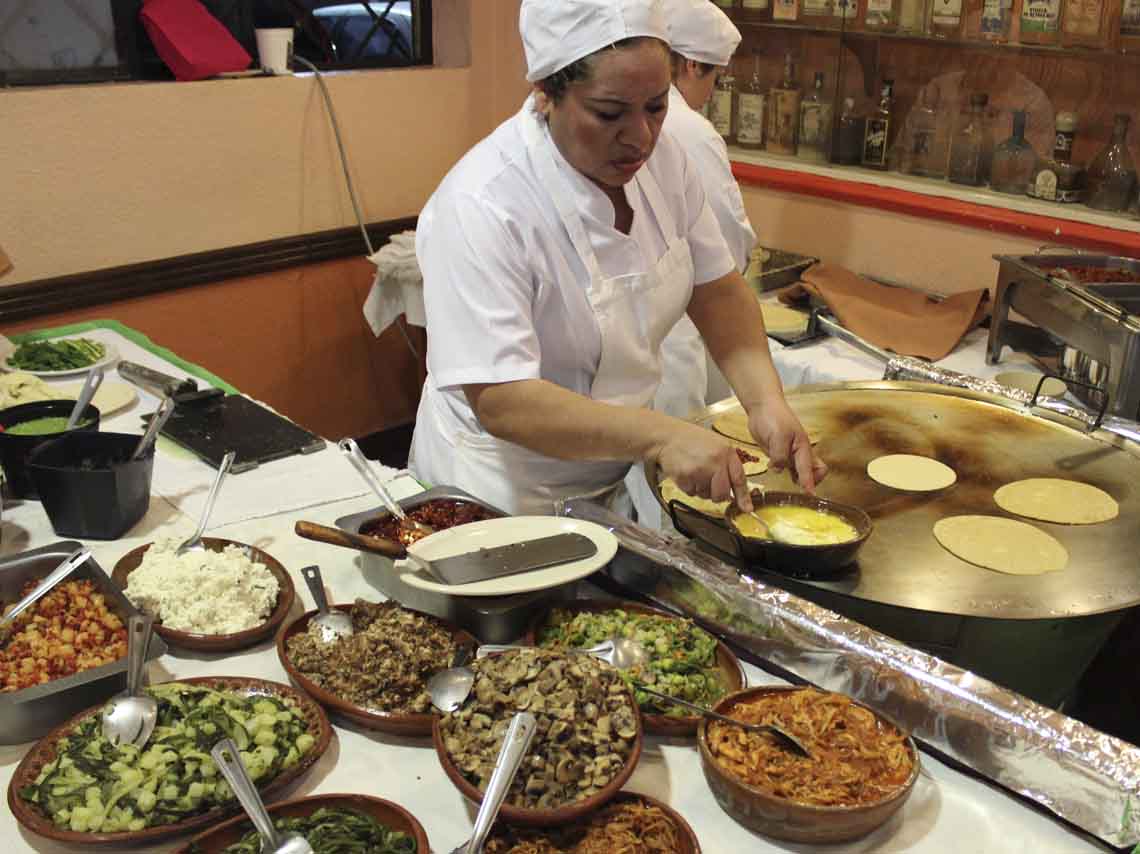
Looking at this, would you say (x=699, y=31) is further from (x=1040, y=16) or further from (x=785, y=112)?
(x=785, y=112)

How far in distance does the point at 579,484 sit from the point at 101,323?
1708mm

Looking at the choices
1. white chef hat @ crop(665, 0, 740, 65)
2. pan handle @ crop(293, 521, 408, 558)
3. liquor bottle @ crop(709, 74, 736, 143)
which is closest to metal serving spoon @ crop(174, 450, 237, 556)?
pan handle @ crop(293, 521, 408, 558)

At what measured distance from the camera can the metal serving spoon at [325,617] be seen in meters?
1.54

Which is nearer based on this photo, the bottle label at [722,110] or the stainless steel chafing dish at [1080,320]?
the stainless steel chafing dish at [1080,320]

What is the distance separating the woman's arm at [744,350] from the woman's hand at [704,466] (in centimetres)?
26

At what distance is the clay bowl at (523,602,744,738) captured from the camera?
1401 mm

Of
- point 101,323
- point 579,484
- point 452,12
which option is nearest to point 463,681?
point 579,484

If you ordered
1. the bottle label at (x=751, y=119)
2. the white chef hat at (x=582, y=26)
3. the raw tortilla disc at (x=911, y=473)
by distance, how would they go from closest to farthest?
the white chef hat at (x=582, y=26)
the raw tortilla disc at (x=911, y=473)
the bottle label at (x=751, y=119)

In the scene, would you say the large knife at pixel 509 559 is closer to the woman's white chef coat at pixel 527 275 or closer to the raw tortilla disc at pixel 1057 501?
the woman's white chef coat at pixel 527 275

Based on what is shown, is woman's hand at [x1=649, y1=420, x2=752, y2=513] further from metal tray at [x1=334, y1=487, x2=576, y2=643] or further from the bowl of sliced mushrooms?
the bowl of sliced mushrooms

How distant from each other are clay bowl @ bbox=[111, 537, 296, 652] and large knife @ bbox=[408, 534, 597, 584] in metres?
0.22

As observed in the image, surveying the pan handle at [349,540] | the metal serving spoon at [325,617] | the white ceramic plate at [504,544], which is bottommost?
the metal serving spoon at [325,617]

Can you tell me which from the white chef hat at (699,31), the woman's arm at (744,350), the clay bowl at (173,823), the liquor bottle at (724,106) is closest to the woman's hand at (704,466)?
the woman's arm at (744,350)

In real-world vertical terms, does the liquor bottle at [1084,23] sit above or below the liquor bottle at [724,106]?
above
